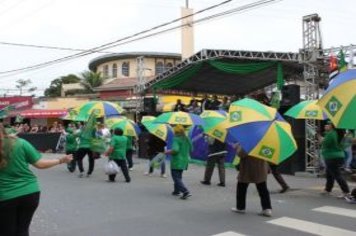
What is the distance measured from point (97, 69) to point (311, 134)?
50779 mm

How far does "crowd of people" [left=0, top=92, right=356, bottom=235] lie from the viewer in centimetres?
539

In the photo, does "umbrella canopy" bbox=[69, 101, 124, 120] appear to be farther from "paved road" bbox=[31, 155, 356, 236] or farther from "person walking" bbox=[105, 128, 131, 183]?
"paved road" bbox=[31, 155, 356, 236]

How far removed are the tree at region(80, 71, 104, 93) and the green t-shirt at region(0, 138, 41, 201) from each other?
54718 millimetres

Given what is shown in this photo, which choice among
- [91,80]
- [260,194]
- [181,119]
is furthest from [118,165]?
[91,80]

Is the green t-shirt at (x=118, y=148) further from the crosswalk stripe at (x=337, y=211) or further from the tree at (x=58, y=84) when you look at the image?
the tree at (x=58, y=84)

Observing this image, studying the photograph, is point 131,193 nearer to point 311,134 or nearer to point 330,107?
point 330,107

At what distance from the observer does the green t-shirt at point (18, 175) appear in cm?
538

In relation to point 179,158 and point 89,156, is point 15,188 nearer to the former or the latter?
point 179,158

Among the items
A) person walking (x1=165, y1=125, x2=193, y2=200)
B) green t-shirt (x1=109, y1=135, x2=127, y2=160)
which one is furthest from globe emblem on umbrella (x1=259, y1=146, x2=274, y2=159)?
green t-shirt (x1=109, y1=135, x2=127, y2=160)

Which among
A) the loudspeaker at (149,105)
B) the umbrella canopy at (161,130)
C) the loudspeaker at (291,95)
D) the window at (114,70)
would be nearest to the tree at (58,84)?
the window at (114,70)

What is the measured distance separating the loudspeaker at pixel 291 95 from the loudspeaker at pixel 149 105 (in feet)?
32.0

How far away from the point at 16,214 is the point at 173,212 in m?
4.70

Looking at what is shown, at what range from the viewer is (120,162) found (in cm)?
1453

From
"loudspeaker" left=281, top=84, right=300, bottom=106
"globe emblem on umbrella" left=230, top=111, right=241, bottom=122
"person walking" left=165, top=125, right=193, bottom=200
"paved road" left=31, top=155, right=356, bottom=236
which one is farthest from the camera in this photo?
"loudspeaker" left=281, top=84, right=300, bottom=106
